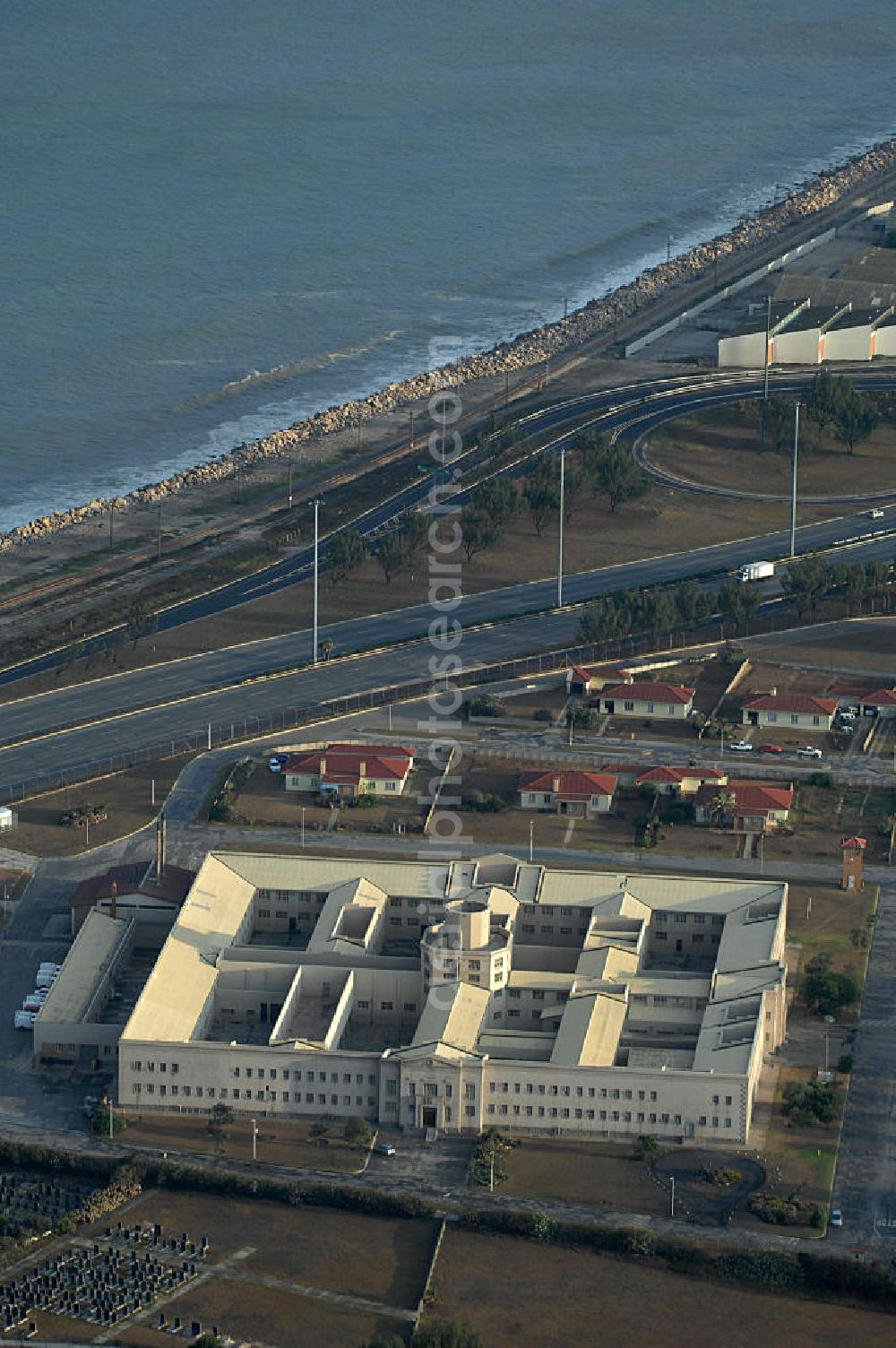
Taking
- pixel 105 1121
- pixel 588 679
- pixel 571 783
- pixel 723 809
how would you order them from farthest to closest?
pixel 588 679 < pixel 571 783 < pixel 723 809 < pixel 105 1121

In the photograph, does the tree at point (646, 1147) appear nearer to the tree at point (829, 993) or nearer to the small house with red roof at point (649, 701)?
the tree at point (829, 993)

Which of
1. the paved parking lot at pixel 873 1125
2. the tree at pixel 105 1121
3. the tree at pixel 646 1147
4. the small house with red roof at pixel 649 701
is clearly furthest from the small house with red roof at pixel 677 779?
the tree at pixel 105 1121

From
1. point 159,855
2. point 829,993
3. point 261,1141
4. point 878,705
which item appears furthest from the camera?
point 878,705

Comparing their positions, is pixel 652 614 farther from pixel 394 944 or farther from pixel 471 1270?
pixel 471 1270

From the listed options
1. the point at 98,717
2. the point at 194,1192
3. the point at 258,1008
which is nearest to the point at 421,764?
the point at 98,717

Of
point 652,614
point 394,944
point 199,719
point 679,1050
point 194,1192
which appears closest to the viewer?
point 194,1192

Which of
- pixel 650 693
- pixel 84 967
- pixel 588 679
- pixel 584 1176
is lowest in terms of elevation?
pixel 584 1176

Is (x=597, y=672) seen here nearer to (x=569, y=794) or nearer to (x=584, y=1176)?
(x=569, y=794)

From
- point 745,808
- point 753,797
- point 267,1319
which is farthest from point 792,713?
point 267,1319
